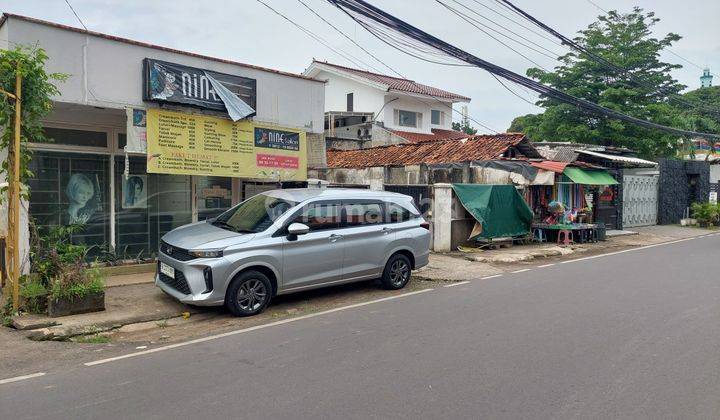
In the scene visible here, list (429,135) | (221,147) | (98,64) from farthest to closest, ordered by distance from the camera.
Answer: (429,135) → (221,147) → (98,64)

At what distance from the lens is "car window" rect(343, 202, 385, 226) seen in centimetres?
871

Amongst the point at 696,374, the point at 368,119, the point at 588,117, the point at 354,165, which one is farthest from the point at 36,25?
the point at 588,117

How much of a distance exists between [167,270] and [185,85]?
150 inches

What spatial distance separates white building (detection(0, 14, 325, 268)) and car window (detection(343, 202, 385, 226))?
301 cm

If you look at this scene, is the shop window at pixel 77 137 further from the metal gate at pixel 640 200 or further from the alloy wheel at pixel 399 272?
the metal gate at pixel 640 200

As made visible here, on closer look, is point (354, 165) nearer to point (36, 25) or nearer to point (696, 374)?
point (36, 25)

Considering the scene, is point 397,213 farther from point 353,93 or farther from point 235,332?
point 353,93

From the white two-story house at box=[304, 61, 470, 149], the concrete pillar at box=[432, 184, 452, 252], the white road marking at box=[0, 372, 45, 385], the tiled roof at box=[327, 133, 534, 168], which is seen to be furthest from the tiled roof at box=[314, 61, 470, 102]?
the white road marking at box=[0, 372, 45, 385]

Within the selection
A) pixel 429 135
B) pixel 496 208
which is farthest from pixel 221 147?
pixel 429 135

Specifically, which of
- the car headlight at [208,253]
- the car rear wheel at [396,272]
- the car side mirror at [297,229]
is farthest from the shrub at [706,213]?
the car headlight at [208,253]

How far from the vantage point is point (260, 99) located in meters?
11.0

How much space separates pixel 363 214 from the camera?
29.4 feet

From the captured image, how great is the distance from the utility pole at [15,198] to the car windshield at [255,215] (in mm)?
2648

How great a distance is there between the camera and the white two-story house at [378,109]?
24938 millimetres
